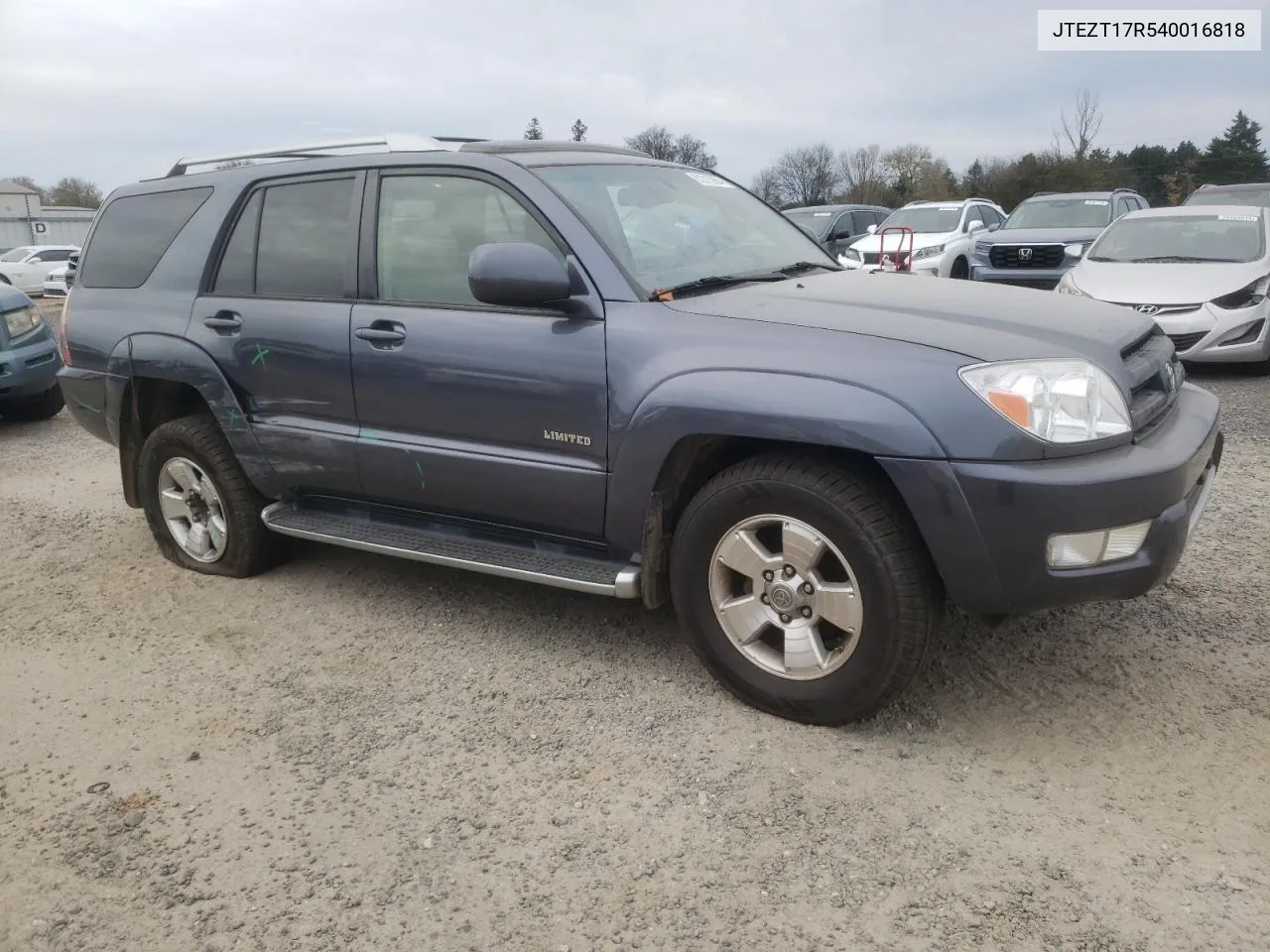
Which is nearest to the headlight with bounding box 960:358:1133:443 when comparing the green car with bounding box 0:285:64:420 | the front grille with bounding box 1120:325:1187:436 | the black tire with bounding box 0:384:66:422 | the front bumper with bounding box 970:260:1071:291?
the front grille with bounding box 1120:325:1187:436

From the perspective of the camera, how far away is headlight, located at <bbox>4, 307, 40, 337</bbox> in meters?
7.77

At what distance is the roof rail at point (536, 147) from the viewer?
3.70 meters

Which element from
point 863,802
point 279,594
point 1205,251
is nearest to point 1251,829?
point 863,802

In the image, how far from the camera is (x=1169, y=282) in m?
8.16

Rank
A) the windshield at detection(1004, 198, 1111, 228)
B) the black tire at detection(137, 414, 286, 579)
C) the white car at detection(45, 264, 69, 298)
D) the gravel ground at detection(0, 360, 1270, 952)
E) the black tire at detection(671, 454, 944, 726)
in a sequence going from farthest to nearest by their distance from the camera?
1. the white car at detection(45, 264, 69, 298)
2. the windshield at detection(1004, 198, 1111, 228)
3. the black tire at detection(137, 414, 286, 579)
4. the black tire at detection(671, 454, 944, 726)
5. the gravel ground at detection(0, 360, 1270, 952)

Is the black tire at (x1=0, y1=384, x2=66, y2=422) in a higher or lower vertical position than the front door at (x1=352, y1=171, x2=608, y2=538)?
lower

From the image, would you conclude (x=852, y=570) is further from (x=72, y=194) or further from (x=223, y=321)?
(x=72, y=194)

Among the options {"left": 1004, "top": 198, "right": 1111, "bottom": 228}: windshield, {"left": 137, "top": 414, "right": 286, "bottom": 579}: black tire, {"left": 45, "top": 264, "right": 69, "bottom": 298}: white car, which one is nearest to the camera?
{"left": 137, "top": 414, "right": 286, "bottom": 579}: black tire

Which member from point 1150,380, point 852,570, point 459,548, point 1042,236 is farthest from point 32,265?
point 1150,380

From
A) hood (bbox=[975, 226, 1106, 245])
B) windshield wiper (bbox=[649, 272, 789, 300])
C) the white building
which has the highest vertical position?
the white building

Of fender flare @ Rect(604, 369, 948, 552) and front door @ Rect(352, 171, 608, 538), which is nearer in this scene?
fender flare @ Rect(604, 369, 948, 552)

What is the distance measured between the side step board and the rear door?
0.15 metres

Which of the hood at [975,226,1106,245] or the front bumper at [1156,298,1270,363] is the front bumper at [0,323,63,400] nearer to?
the front bumper at [1156,298,1270,363]

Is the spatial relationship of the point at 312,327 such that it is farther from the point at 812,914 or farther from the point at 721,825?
the point at 812,914
